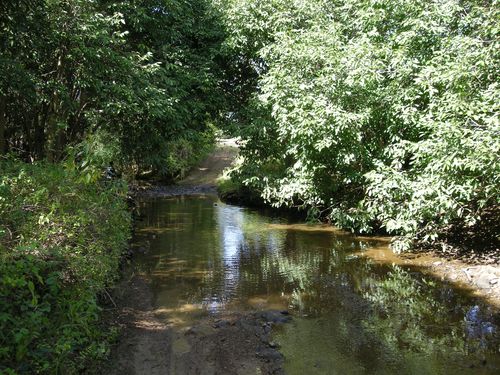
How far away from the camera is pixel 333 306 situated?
7961 millimetres

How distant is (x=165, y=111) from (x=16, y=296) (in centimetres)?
997

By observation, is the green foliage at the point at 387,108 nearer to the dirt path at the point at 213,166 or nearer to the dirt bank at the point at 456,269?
the dirt bank at the point at 456,269

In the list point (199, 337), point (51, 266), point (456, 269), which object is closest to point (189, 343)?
point (199, 337)

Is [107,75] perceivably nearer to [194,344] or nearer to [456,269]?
[194,344]

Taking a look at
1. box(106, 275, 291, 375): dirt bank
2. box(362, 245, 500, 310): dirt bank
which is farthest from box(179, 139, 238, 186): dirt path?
box(106, 275, 291, 375): dirt bank

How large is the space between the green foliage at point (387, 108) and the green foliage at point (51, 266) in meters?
6.74

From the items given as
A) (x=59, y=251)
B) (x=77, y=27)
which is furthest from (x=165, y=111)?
(x=59, y=251)

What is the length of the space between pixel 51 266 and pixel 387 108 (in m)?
9.37

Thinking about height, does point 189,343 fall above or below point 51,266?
below

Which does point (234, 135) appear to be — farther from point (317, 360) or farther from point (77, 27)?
point (317, 360)

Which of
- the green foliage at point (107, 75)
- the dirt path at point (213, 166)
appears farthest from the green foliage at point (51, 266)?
the dirt path at point (213, 166)

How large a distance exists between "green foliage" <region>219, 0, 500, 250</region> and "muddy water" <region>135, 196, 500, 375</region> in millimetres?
1677

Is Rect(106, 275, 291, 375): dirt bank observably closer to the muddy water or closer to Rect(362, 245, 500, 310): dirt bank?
the muddy water

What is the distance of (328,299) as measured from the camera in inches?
328
